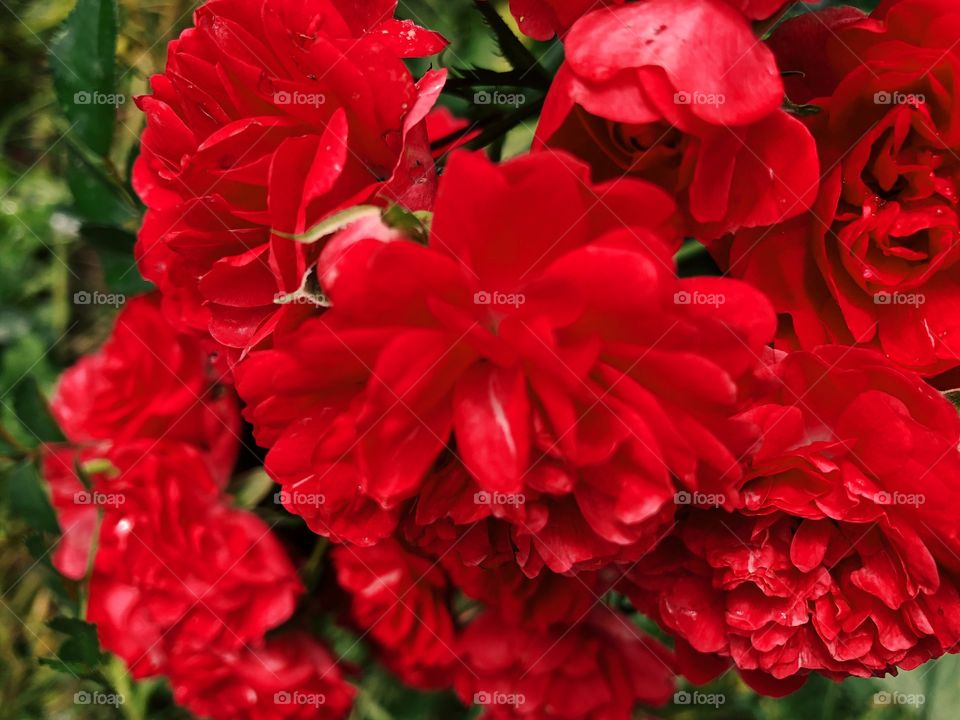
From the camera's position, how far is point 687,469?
0.24 metres

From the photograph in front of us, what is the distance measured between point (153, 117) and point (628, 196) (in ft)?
0.56

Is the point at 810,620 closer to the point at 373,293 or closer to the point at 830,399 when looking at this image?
the point at 830,399

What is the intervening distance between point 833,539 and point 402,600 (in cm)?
22

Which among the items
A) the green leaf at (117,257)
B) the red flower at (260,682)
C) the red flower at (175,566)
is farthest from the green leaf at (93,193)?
the red flower at (260,682)

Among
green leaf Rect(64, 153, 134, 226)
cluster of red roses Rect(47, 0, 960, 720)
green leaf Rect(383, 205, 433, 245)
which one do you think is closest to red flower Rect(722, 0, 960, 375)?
cluster of red roses Rect(47, 0, 960, 720)

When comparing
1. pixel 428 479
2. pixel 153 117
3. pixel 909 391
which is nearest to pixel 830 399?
pixel 909 391

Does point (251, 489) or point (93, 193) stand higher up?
point (93, 193)

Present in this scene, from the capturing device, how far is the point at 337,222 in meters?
0.24

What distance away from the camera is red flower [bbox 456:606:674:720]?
0.42 metres

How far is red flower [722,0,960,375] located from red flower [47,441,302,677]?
0.28m

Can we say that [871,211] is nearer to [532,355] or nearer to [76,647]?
[532,355]

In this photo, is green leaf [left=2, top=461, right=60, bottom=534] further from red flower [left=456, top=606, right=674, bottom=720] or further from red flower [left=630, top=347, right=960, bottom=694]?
red flower [left=630, top=347, right=960, bottom=694]

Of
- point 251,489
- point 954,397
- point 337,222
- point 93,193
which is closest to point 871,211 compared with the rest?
point 954,397

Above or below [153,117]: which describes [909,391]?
below
